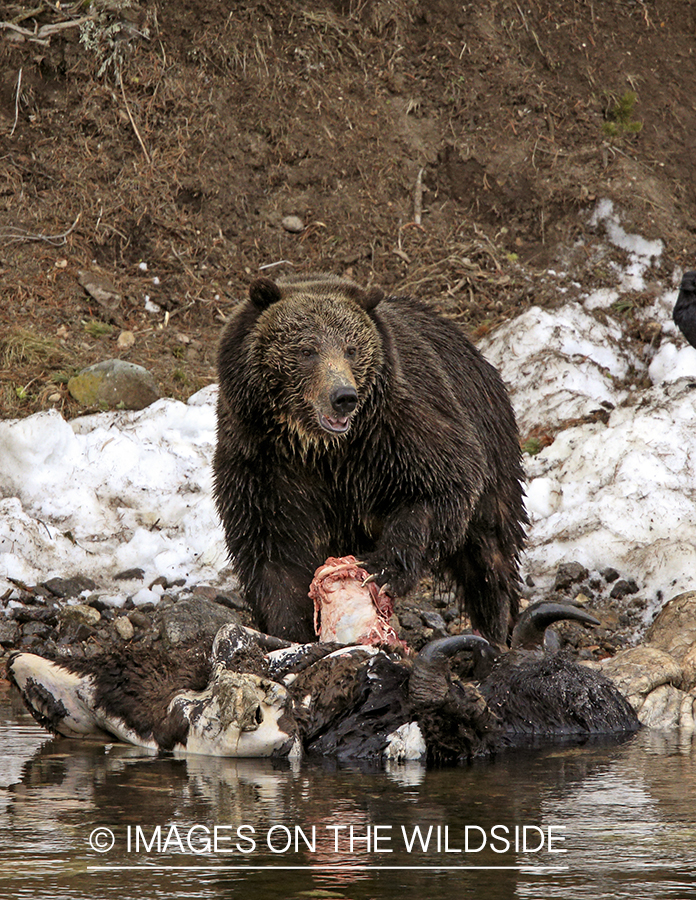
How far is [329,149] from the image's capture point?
1442cm

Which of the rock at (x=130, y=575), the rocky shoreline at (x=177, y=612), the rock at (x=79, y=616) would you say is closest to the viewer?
the rocky shoreline at (x=177, y=612)

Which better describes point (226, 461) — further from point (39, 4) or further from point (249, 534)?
point (39, 4)

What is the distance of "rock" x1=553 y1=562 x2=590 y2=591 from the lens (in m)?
8.90

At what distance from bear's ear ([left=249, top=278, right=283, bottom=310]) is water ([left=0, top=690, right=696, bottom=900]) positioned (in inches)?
101

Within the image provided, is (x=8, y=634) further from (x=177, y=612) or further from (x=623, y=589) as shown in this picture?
(x=623, y=589)

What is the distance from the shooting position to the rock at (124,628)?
818 centimetres

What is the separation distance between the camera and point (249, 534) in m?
6.79

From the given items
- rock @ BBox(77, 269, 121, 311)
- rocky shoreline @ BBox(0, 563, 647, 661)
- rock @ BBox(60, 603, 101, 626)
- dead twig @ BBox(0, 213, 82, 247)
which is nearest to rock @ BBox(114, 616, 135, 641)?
rocky shoreline @ BBox(0, 563, 647, 661)

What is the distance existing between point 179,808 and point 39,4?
12.6 m

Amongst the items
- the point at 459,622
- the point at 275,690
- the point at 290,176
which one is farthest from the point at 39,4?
the point at 275,690

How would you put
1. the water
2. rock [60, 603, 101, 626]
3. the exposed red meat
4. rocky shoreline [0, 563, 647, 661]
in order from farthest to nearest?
rock [60, 603, 101, 626] < rocky shoreline [0, 563, 647, 661] < the exposed red meat < the water

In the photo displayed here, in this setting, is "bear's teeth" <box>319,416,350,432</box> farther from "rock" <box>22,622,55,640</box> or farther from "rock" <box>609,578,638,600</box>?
"rock" <box>609,578,638,600</box>

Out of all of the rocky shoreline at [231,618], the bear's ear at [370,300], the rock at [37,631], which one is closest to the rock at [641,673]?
the rocky shoreline at [231,618]

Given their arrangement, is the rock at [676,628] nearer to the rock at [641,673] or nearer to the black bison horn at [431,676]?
the rock at [641,673]
